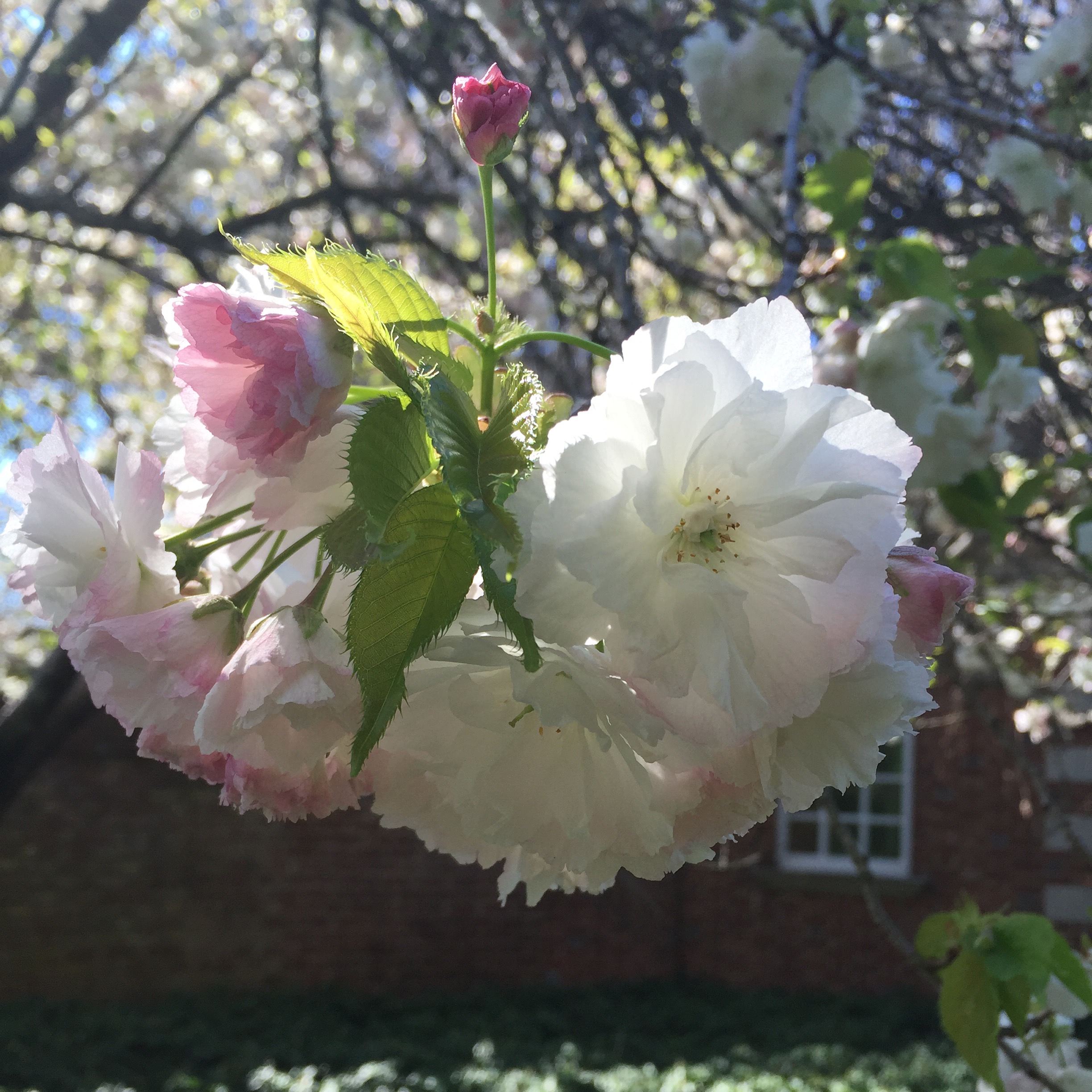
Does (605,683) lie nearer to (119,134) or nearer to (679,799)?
(679,799)

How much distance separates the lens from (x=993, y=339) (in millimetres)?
1496

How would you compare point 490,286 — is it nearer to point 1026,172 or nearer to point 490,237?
point 490,237

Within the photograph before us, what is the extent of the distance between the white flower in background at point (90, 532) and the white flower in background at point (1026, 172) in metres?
2.20

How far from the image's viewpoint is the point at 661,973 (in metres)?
7.27

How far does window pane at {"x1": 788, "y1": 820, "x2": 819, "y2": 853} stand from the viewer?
7.45 m

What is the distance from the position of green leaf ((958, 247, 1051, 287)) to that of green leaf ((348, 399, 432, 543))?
48.8 inches

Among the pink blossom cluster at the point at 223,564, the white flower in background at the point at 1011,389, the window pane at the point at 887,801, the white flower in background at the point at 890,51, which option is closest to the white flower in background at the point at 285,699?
the pink blossom cluster at the point at 223,564

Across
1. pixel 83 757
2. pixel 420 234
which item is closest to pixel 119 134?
pixel 420 234

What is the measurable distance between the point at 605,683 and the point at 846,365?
0.98 metres

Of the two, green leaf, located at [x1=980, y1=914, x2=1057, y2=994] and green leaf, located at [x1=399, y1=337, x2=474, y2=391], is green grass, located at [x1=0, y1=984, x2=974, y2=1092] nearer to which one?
Answer: green leaf, located at [x1=980, y1=914, x2=1057, y2=994]

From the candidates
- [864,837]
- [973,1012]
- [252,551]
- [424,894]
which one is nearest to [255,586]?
[252,551]

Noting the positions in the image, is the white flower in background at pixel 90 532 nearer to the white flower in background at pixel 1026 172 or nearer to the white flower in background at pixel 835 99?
the white flower in background at pixel 835 99

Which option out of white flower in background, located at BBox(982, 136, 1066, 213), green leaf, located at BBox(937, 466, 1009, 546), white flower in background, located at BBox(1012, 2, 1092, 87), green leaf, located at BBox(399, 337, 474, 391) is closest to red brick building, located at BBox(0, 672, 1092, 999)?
white flower in background, located at BBox(982, 136, 1066, 213)

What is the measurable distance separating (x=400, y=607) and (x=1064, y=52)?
2267 mm
